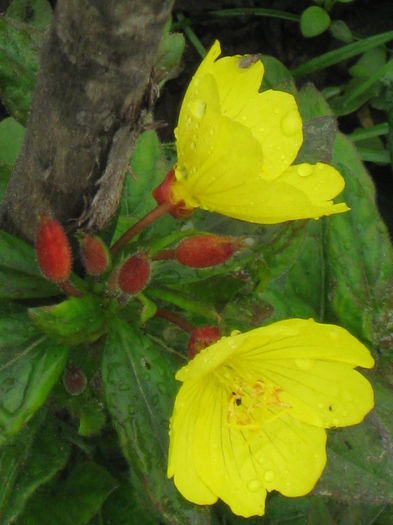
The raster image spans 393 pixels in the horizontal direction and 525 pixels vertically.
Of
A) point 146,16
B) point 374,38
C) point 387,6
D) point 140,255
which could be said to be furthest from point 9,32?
point 387,6

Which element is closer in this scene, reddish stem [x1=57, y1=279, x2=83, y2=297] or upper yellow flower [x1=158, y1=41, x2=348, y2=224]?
upper yellow flower [x1=158, y1=41, x2=348, y2=224]

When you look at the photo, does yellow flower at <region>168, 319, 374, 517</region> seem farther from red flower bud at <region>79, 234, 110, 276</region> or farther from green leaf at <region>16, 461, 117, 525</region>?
green leaf at <region>16, 461, 117, 525</region>

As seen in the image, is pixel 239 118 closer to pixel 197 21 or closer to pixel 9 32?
pixel 9 32

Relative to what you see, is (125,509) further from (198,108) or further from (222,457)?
(198,108)

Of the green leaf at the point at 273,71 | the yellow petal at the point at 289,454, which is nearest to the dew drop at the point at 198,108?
the yellow petal at the point at 289,454

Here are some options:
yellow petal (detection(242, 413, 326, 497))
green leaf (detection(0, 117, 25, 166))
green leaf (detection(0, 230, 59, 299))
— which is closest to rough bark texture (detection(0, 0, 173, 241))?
green leaf (detection(0, 230, 59, 299))

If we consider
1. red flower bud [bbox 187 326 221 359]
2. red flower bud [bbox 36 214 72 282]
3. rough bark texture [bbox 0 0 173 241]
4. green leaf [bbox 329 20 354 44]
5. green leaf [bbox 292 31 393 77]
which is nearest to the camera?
rough bark texture [bbox 0 0 173 241]
